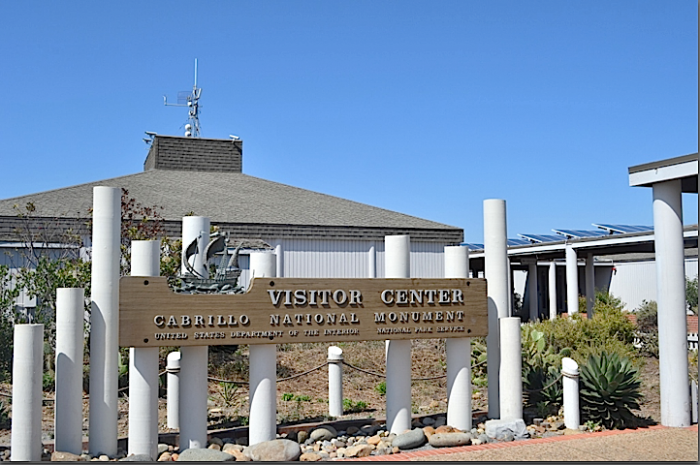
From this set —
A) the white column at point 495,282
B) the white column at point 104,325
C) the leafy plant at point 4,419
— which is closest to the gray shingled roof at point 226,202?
the leafy plant at point 4,419

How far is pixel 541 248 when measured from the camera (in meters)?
27.2

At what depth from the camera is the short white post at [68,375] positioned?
9.86 meters

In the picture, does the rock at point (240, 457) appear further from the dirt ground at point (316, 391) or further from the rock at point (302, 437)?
the dirt ground at point (316, 391)

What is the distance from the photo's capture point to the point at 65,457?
9.64 meters

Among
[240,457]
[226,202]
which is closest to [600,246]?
[226,202]

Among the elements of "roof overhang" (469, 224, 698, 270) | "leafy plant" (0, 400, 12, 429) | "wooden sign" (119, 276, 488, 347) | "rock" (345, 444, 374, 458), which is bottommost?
"rock" (345, 444, 374, 458)

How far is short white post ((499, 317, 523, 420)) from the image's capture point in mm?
11906

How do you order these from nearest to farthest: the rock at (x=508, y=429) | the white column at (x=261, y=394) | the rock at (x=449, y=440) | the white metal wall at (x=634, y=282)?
1. the white column at (x=261, y=394)
2. the rock at (x=449, y=440)
3. the rock at (x=508, y=429)
4. the white metal wall at (x=634, y=282)

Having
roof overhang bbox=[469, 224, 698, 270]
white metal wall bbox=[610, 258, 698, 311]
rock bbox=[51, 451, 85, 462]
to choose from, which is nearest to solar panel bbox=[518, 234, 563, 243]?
roof overhang bbox=[469, 224, 698, 270]

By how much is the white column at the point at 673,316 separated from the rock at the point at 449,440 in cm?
349

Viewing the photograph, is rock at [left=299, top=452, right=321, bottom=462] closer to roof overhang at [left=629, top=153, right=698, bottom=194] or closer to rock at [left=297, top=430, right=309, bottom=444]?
rock at [left=297, top=430, right=309, bottom=444]

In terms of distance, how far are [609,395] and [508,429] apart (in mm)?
1808

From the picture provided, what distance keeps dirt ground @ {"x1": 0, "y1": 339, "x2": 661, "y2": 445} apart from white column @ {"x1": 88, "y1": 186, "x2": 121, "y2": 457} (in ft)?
5.53

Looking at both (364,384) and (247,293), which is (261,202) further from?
(247,293)
